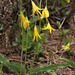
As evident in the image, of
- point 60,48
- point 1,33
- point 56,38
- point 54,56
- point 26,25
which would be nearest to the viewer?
point 26,25

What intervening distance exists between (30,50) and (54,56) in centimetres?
54

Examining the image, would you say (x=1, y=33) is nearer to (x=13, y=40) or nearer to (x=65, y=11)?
(x=13, y=40)

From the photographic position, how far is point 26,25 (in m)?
1.79

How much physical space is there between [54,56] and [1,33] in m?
1.23

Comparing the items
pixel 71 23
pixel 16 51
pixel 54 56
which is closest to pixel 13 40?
pixel 16 51

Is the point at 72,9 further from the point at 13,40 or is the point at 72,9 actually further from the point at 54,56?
the point at 13,40

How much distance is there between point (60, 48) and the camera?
3.07m

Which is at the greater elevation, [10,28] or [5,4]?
[5,4]

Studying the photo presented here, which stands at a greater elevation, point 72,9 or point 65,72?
point 72,9

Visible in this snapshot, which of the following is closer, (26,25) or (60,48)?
(26,25)

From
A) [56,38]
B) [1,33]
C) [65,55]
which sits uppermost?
[1,33]

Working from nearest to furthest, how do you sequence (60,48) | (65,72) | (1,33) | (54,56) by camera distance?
(65,72), (1,33), (54,56), (60,48)

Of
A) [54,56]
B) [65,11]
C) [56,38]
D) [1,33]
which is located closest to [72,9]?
[65,11]

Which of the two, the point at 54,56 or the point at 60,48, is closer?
the point at 54,56
